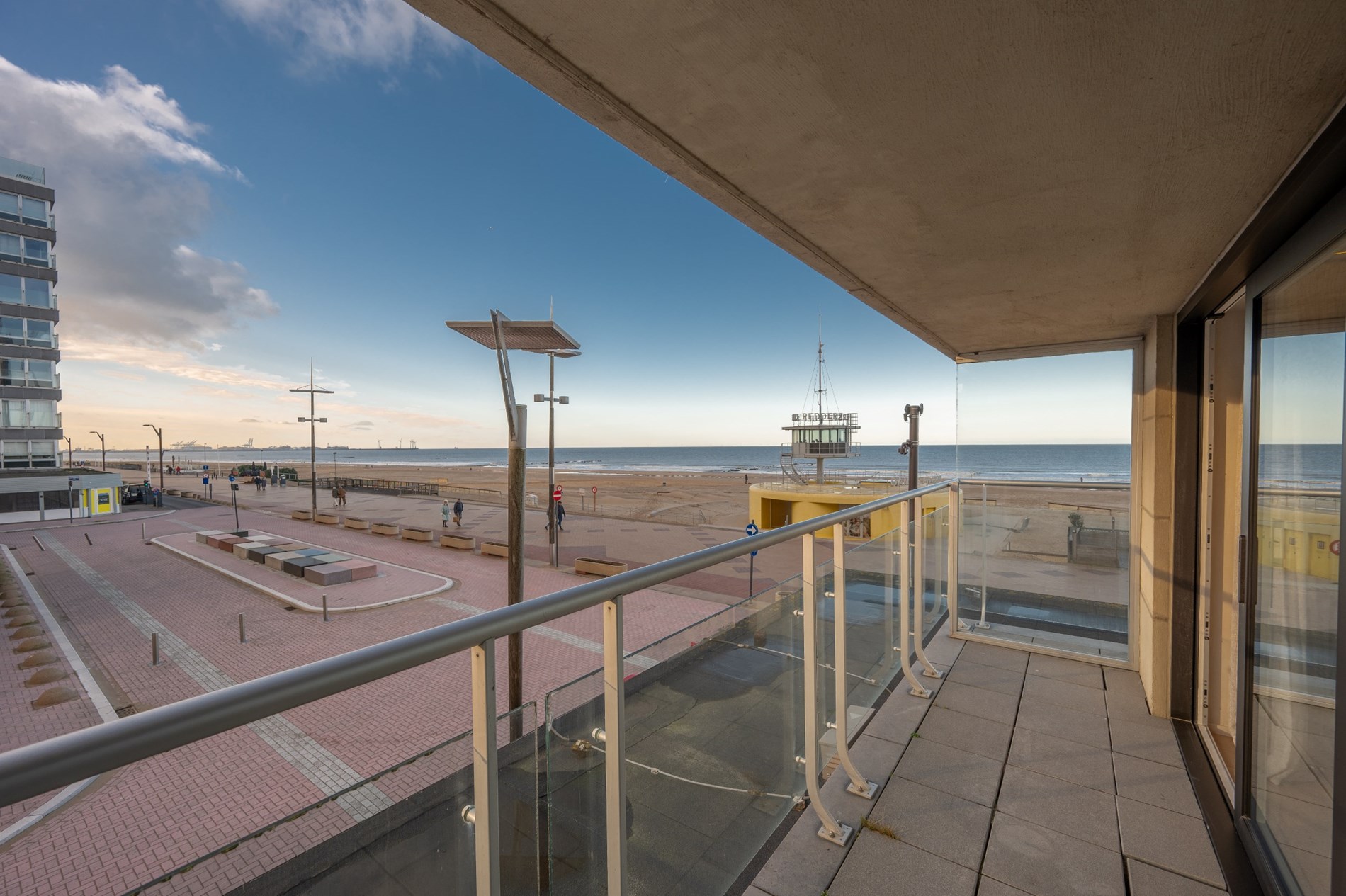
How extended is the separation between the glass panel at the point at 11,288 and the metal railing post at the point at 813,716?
44919 millimetres

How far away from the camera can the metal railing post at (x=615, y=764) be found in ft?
4.70

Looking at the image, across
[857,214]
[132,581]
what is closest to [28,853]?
[857,214]

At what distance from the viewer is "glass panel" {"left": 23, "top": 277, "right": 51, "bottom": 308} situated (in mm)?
29828

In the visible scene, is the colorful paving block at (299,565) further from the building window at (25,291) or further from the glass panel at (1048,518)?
the building window at (25,291)

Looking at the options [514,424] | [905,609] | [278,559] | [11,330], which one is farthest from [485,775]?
[11,330]

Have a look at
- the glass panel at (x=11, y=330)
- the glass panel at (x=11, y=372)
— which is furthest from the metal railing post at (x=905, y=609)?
the glass panel at (x=11, y=330)

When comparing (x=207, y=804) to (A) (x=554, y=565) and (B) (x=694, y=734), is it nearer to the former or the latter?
(B) (x=694, y=734)

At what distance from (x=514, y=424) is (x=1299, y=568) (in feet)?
25.3

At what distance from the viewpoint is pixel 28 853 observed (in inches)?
179

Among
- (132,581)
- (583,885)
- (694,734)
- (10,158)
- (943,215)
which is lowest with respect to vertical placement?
(132,581)

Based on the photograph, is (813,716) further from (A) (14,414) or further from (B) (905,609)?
(A) (14,414)

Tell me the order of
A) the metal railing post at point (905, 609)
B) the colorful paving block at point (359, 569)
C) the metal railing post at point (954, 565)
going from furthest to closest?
the colorful paving block at point (359, 569) < the metal railing post at point (954, 565) < the metal railing post at point (905, 609)

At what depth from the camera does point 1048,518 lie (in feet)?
16.8

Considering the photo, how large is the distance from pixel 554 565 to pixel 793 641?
13755mm
